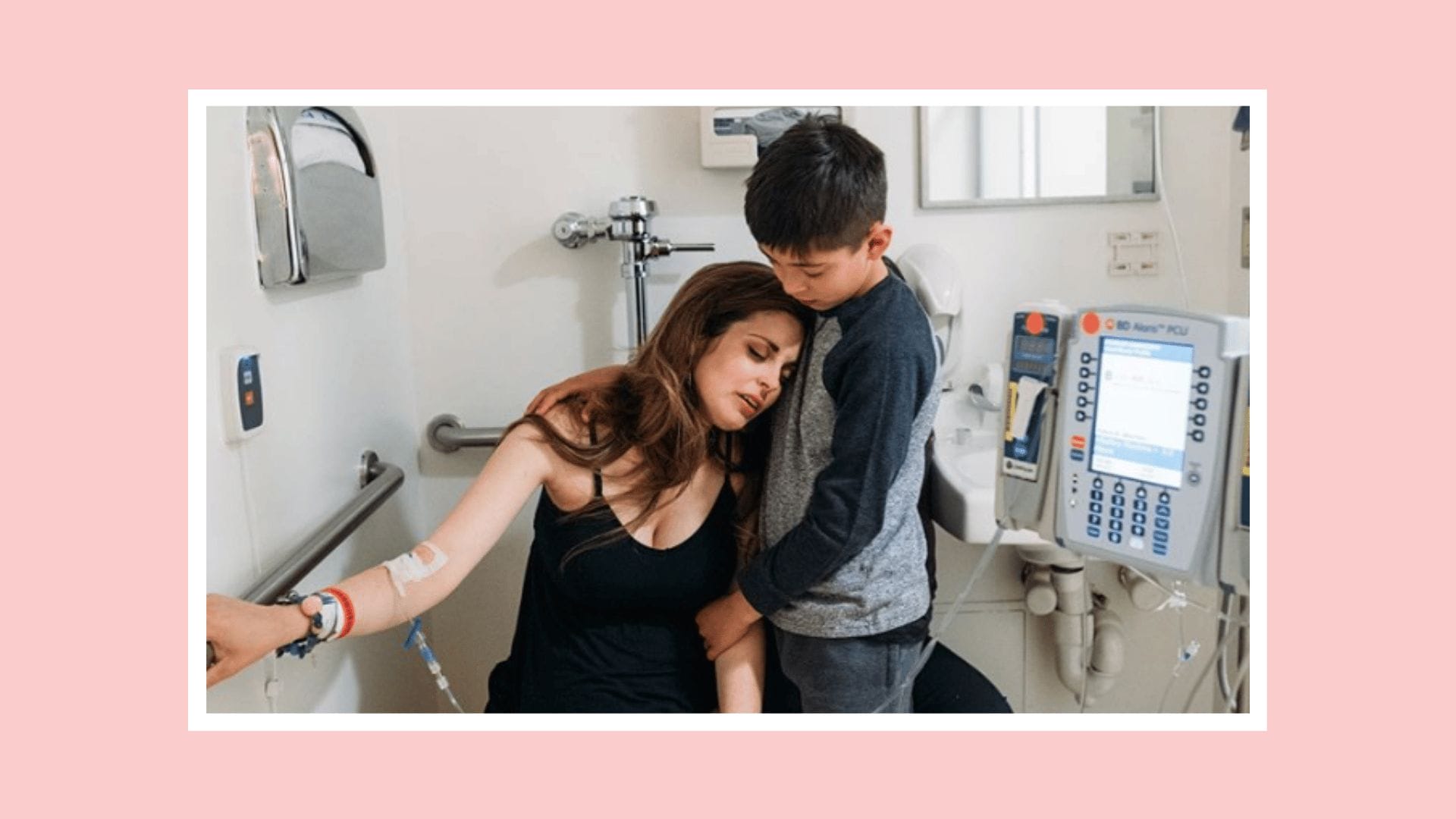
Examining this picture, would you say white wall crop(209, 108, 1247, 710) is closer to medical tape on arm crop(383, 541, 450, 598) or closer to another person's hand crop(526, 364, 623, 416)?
another person's hand crop(526, 364, 623, 416)

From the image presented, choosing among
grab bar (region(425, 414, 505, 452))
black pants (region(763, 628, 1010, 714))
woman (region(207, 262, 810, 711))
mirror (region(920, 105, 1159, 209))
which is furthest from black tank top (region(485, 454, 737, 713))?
mirror (region(920, 105, 1159, 209))

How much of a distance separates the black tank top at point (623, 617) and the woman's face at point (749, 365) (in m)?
0.15

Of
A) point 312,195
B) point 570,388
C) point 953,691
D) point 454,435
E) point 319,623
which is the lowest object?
point 953,691

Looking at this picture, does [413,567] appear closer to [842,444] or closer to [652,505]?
[652,505]

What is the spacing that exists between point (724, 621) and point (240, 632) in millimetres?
590

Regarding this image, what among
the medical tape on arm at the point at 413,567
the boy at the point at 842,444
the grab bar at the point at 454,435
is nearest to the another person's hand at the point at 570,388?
the boy at the point at 842,444

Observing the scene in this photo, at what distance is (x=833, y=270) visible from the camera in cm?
120

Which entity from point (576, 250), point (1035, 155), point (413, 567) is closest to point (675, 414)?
point (413, 567)

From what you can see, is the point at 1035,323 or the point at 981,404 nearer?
the point at 1035,323

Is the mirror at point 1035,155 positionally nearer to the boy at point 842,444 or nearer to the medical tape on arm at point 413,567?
the boy at point 842,444

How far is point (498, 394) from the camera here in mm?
1916

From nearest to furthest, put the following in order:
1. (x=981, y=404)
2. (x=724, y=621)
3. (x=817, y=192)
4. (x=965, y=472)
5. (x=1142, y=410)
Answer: (x=1142, y=410), (x=817, y=192), (x=724, y=621), (x=965, y=472), (x=981, y=404)

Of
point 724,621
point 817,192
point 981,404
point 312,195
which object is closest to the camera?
point 817,192
